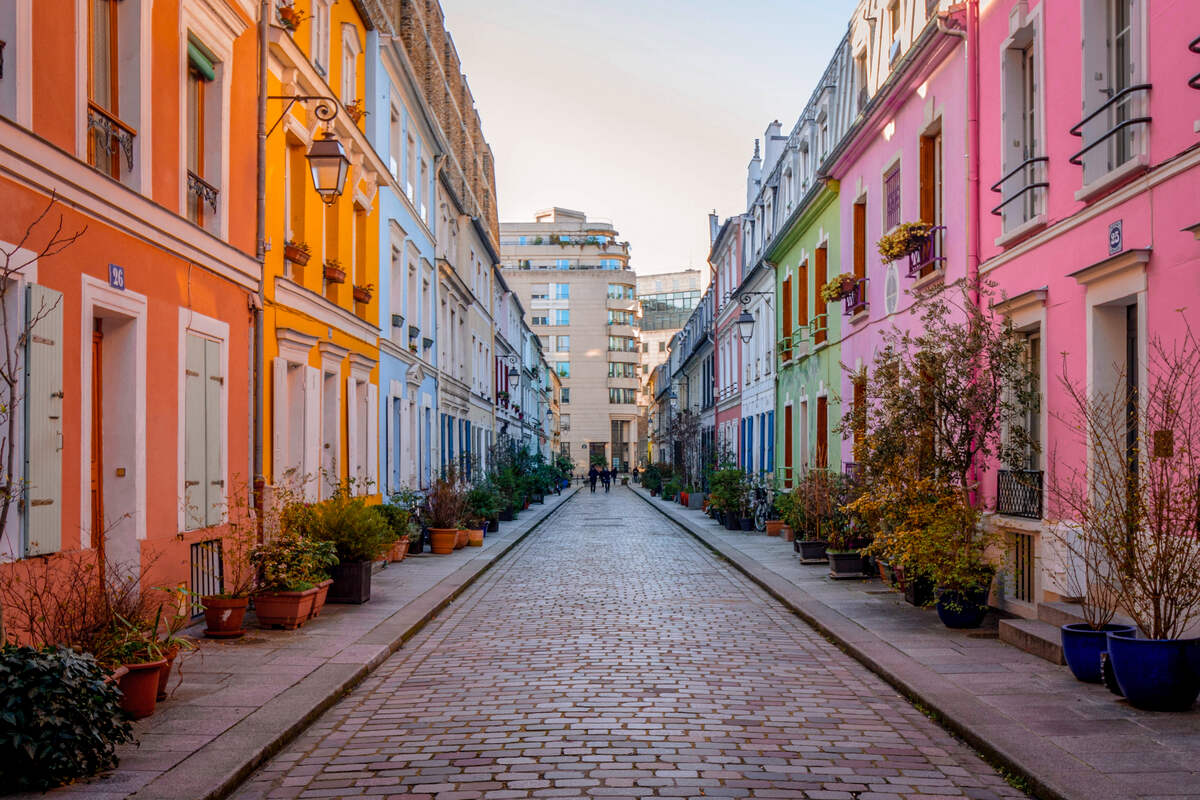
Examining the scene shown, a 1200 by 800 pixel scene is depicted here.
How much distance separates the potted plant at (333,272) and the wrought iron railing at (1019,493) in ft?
32.3

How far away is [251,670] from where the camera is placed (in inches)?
333

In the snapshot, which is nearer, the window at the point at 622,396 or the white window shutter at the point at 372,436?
the white window shutter at the point at 372,436

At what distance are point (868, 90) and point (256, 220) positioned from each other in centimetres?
1070

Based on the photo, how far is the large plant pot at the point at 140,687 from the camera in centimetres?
668

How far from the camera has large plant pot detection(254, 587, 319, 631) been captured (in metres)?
10.5

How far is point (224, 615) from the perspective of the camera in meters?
9.87

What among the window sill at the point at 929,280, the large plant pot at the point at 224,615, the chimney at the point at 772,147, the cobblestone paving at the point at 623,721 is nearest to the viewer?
the cobblestone paving at the point at 623,721

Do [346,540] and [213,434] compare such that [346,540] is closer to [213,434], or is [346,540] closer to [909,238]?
[213,434]

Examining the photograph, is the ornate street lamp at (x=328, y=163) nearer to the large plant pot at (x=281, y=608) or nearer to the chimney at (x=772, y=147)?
the large plant pot at (x=281, y=608)

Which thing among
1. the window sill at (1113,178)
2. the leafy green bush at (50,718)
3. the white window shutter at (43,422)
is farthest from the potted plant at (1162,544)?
the white window shutter at (43,422)

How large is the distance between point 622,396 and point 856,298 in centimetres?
7382

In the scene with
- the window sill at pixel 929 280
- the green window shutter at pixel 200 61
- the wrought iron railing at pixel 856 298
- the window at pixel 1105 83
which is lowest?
the window sill at pixel 929 280

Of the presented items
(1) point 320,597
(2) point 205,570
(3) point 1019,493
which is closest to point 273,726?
→ (1) point 320,597

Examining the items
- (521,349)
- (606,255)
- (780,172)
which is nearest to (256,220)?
(780,172)
